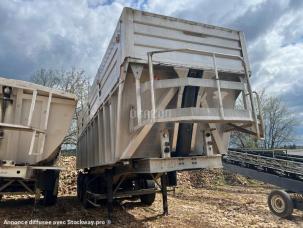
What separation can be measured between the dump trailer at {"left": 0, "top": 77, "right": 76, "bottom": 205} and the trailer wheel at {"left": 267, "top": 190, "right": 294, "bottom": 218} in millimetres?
5588

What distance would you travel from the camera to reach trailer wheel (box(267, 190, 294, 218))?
7.25m

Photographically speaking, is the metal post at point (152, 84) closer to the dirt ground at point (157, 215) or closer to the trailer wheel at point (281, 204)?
the dirt ground at point (157, 215)

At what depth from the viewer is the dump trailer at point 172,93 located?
168 inches

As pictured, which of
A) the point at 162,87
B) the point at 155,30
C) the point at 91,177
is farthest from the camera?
the point at 91,177

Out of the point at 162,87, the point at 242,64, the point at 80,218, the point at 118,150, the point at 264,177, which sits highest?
the point at 242,64

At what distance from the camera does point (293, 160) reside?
855 cm

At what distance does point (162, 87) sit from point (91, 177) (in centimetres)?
466

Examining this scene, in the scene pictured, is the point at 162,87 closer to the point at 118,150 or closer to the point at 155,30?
the point at 155,30

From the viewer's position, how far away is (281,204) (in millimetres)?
7457

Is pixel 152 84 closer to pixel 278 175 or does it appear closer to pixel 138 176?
pixel 138 176

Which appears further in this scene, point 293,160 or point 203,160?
point 293,160

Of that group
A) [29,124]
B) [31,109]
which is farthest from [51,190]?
[31,109]

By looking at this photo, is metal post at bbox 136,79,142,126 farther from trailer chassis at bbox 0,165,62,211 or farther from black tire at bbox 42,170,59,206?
black tire at bbox 42,170,59,206

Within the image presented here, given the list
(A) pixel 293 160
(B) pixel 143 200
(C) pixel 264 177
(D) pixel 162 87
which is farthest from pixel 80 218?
(A) pixel 293 160
